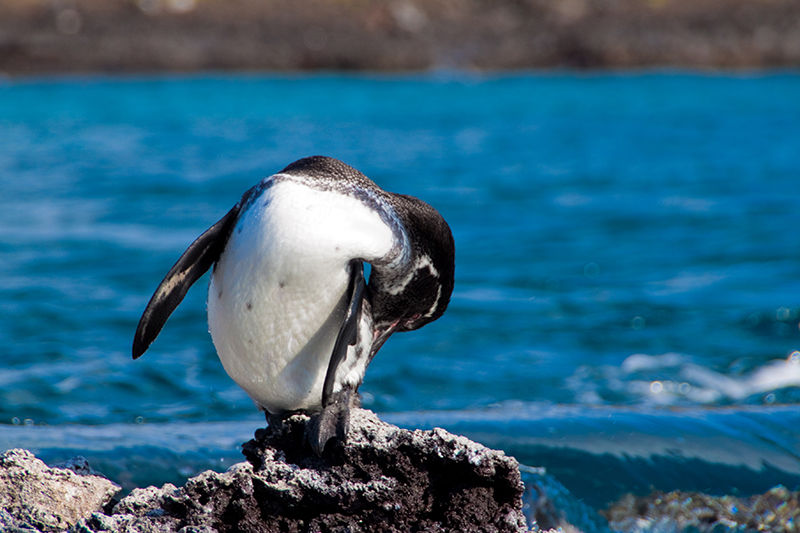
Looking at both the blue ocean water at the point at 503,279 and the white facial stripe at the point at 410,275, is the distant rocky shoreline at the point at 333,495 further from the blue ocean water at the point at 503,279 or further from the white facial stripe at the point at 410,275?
the blue ocean water at the point at 503,279

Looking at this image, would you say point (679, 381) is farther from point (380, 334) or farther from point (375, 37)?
point (375, 37)

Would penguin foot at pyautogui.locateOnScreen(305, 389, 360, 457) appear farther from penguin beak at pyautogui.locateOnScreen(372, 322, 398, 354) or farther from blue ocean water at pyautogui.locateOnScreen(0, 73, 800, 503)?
blue ocean water at pyautogui.locateOnScreen(0, 73, 800, 503)

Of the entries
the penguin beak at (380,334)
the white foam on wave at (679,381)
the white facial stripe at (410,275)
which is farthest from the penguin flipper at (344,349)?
the white foam on wave at (679,381)

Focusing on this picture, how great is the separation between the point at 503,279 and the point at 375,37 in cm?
3775

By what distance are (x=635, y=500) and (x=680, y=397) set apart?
2.02m

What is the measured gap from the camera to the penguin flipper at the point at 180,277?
2.38m

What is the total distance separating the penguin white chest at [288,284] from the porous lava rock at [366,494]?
1.01ft

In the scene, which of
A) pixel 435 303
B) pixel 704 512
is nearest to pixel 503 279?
pixel 704 512

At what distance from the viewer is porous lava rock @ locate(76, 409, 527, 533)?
6.93ft

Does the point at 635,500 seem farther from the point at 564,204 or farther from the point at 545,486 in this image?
the point at 564,204

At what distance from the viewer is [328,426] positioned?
7.13 feet

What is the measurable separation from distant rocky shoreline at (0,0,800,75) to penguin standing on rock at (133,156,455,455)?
128 feet

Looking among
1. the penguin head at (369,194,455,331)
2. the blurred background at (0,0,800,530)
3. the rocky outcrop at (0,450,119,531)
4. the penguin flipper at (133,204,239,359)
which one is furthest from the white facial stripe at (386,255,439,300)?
the blurred background at (0,0,800,530)

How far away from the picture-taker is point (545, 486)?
3420mm
